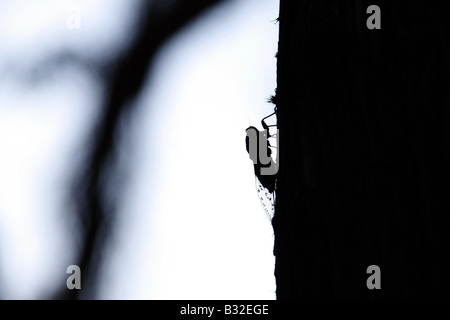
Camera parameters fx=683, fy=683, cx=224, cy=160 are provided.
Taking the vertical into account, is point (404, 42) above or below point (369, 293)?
above

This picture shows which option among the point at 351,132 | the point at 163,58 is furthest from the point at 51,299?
the point at 351,132

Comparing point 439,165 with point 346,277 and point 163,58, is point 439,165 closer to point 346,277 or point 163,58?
point 346,277

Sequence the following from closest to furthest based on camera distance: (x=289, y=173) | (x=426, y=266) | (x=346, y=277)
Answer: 1. (x=426, y=266)
2. (x=346, y=277)
3. (x=289, y=173)
